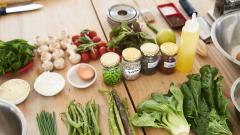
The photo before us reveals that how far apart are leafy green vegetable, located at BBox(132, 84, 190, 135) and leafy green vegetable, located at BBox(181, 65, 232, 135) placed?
31 mm

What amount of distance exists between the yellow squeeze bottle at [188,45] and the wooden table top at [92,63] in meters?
0.04

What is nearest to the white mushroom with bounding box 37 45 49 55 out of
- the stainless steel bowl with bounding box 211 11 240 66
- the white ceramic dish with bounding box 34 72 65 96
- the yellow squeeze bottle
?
the white ceramic dish with bounding box 34 72 65 96

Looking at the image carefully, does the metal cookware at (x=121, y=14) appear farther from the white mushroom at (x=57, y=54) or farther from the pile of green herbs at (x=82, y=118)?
the pile of green herbs at (x=82, y=118)

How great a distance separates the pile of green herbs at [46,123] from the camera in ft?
3.03

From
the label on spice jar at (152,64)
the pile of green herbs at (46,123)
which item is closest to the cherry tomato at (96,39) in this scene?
the label on spice jar at (152,64)

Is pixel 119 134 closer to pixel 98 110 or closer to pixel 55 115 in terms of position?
pixel 98 110

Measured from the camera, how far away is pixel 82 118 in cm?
94

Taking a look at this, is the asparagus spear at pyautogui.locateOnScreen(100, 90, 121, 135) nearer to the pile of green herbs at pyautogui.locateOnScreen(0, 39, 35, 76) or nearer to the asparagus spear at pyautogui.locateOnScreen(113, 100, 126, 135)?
the asparagus spear at pyautogui.locateOnScreen(113, 100, 126, 135)

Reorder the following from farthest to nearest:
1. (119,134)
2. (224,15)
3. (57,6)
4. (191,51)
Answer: (57,6) → (224,15) → (191,51) → (119,134)

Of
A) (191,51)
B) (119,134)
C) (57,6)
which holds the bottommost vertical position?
(119,134)

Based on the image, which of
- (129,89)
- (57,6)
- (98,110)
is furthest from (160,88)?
(57,6)

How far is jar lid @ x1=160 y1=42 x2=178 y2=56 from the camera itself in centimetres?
103

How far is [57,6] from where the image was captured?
148 cm

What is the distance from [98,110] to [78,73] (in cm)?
19
